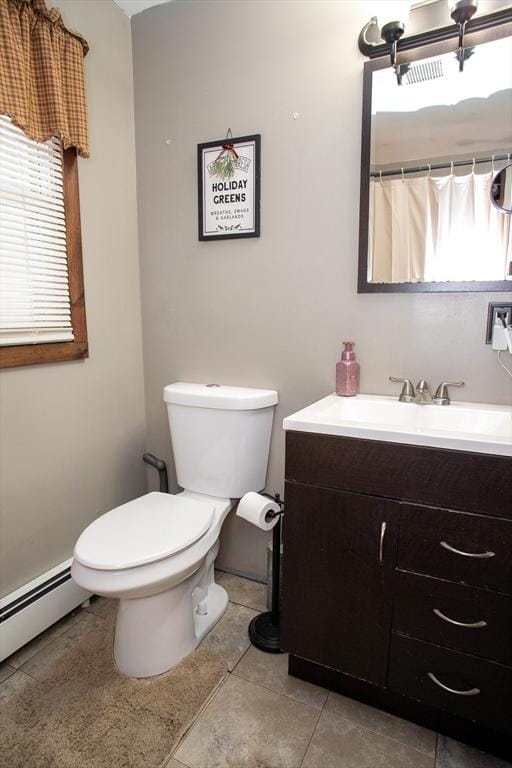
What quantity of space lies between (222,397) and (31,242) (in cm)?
85

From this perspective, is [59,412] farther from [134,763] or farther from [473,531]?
[473,531]

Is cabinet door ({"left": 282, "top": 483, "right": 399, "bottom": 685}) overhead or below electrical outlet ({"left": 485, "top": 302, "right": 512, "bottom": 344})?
below

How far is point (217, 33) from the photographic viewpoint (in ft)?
5.35

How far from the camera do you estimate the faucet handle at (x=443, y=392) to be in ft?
4.60

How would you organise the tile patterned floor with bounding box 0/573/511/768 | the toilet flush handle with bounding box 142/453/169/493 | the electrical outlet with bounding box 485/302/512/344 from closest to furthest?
the tile patterned floor with bounding box 0/573/511/768 → the electrical outlet with bounding box 485/302/512/344 → the toilet flush handle with bounding box 142/453/169/493

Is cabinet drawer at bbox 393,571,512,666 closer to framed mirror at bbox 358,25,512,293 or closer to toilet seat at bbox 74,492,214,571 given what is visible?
toilet seat at bbox 74,492,214,571

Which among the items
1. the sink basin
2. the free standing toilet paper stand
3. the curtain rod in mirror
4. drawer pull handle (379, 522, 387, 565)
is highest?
the curtain rod in mirror

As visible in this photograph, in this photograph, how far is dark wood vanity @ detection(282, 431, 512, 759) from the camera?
102 centimetres

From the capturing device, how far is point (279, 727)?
121 centimetres

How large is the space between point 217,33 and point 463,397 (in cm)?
163

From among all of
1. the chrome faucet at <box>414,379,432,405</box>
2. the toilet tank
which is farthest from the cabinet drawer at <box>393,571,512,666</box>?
the toilet tank

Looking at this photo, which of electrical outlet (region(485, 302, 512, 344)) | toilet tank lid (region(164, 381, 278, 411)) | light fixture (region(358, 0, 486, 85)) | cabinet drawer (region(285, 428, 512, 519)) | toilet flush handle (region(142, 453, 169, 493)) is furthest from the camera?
toilet flush handle (region(142, 453, 169, 493))

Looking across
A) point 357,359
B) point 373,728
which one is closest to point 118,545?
point 373,728

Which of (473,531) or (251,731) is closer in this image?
(473,531)
